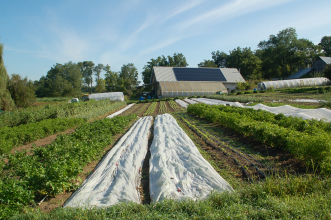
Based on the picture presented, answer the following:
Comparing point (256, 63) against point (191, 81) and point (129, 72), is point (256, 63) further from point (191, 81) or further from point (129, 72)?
point (129, 72)

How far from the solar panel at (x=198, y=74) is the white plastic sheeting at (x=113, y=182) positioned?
3167 centimetres

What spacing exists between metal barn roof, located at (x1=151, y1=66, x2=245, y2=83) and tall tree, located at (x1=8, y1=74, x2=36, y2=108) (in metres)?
20.5

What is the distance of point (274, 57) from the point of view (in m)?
49.6

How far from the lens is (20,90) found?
2153 cm

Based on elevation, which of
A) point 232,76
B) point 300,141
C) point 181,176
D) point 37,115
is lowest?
point 181,176

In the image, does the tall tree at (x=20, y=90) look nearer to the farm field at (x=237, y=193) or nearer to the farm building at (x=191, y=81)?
the farm building at (x=191, y=81)

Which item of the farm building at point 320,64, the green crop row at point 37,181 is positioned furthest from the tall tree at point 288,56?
the green crop row at point 37,181

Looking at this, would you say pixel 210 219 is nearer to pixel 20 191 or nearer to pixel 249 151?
pixel 20 191

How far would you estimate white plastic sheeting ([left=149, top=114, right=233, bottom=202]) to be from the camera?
3701 millimetres

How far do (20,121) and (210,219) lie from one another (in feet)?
50.2

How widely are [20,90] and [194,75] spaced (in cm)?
2822

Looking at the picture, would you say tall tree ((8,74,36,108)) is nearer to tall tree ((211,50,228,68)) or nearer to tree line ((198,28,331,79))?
tree line ((198,28,331,79))

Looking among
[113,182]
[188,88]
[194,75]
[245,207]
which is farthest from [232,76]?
[245,207]

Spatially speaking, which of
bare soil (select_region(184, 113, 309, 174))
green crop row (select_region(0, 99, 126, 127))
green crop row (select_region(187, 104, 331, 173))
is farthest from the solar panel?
green crop row (select_region(187, 104, 331, 173))
